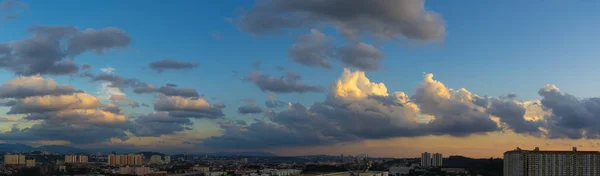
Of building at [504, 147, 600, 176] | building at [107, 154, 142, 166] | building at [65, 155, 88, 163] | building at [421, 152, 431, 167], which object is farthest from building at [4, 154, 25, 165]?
building at [504, 147, 600, 176]

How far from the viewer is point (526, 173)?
44.0 metres

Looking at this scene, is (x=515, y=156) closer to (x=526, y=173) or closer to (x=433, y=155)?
(x=526, y=173)

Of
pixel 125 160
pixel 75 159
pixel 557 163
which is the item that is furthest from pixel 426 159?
pixel 75 159

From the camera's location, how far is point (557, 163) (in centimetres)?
4172

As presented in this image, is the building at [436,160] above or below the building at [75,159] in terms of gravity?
above

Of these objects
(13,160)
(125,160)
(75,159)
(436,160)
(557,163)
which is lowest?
(75,159)

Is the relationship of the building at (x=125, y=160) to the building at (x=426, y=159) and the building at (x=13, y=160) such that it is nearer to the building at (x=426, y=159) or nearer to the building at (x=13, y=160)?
the building at (x=13, y=160)

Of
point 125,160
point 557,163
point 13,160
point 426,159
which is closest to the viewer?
point 557,163

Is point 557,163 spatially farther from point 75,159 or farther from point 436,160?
point 75,159

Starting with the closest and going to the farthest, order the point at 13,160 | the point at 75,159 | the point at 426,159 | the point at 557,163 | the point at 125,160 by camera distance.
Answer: the point at 557,163 → the point at 426,159 → the point at 13,160 → the point at 125,160 → the point at 75,159

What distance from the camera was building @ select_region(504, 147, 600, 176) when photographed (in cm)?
4131

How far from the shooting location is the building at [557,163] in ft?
136

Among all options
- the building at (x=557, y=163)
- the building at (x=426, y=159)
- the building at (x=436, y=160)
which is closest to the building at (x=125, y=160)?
the building at (x=426, y=159)

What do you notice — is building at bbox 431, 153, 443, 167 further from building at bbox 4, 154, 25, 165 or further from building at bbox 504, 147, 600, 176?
building at bbox 4, 154, 25, 165
